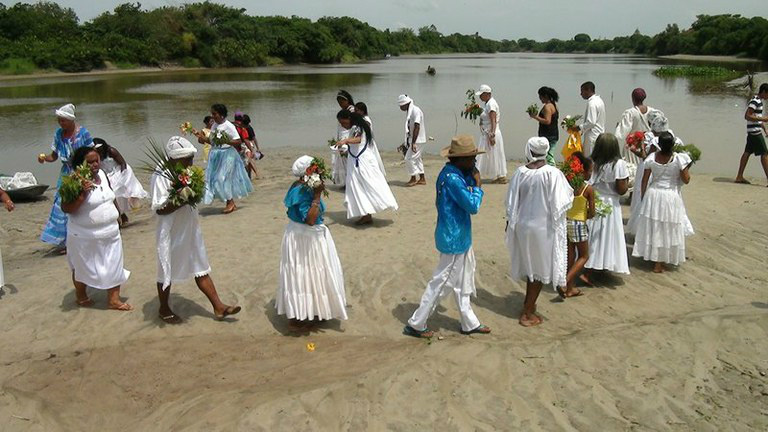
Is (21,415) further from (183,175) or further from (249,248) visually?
(249,248)

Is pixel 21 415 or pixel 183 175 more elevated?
pixel 183 175

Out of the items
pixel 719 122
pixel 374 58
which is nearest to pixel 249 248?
pixel 719 122

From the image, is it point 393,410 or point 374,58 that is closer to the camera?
point 393,410

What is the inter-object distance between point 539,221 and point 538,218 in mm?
29

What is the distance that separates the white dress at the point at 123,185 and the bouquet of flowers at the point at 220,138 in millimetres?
1450

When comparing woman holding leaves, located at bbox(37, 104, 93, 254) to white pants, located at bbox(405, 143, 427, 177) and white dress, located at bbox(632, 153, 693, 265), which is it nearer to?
white pants, located at bbox(405, 143, 427, 177)

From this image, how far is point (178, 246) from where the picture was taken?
18.2 ft

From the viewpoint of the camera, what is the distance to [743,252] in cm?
770

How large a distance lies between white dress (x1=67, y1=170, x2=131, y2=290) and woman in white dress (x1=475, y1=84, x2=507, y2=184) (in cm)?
706

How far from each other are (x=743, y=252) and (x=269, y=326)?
19.9 feet

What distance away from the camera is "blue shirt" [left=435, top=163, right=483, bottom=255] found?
493cm

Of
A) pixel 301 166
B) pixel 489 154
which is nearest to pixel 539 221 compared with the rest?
pixel 301 166

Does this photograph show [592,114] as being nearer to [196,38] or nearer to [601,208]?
[601,208]

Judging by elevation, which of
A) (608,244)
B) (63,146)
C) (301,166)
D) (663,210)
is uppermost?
(301,166)
